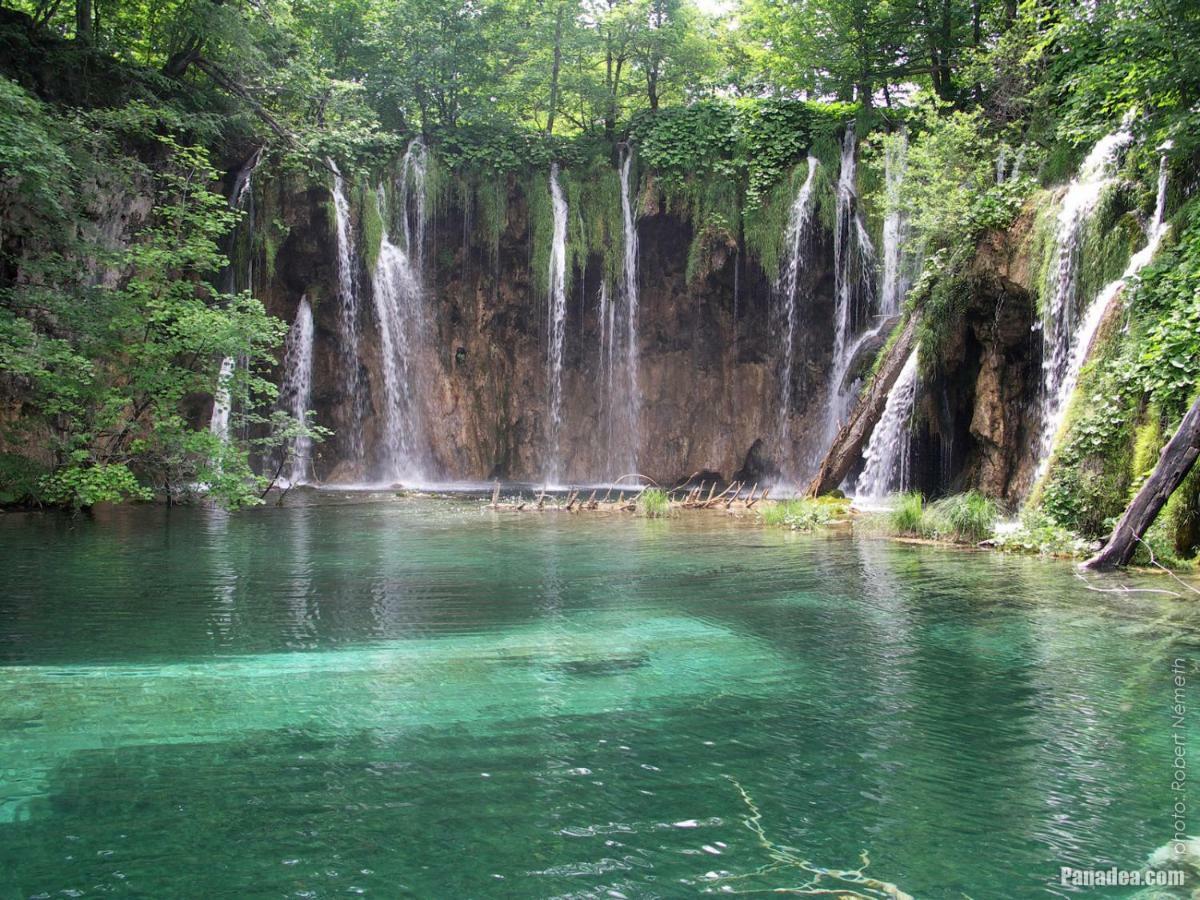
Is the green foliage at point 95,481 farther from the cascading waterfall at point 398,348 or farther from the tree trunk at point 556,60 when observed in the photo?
the tree trunk at point 556,60

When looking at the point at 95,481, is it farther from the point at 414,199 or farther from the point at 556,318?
the point at 556,318

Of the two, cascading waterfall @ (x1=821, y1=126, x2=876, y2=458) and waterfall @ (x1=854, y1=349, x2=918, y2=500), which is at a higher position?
cascading waterfall @ (x1=821, y1=126, x2=876, y2=458)

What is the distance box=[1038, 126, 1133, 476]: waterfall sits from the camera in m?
12.8

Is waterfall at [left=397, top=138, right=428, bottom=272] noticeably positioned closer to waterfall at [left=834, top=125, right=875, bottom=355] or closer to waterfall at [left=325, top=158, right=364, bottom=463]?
waterfall at [left=325, top=158, right=364, bottom=463]

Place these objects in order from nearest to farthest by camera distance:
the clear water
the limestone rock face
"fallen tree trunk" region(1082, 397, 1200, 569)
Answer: the clear water
"fallen tree trunk" region(1082, 397, 1200, 569)
the limestone rock face

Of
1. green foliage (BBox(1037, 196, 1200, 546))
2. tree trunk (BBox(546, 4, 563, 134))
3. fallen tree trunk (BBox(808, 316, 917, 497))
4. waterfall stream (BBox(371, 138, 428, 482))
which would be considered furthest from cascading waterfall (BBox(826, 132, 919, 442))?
waterfall stream (BBox(371, 138, 428, 482))

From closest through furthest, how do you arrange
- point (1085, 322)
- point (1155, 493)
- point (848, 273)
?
point (1155, 493)
point (1085, 322)
point (848, 273)

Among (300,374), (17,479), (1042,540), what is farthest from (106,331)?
(300,374)

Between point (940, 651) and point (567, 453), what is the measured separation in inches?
826

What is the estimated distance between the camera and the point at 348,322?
961 inches

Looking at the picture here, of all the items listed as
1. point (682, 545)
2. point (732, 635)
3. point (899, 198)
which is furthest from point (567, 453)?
point (732, 635)

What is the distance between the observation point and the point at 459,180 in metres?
25.3

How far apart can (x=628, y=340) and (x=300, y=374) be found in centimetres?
913

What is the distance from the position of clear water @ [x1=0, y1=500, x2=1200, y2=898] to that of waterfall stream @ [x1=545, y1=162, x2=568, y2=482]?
58.3 ft
